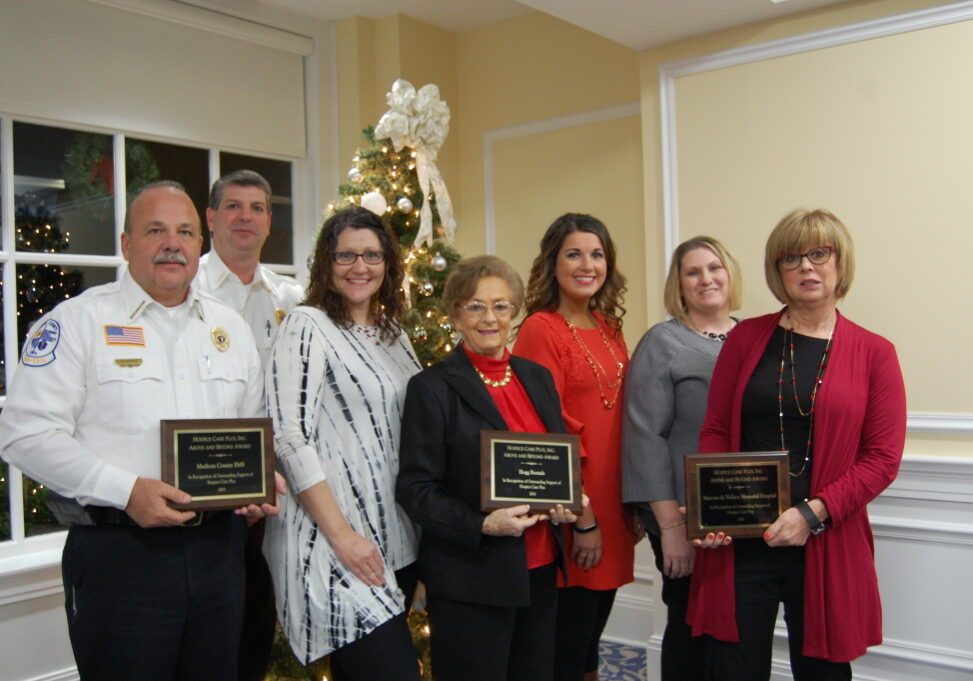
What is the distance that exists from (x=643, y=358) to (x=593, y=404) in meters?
0.19

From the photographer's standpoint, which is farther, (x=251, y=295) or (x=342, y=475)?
(x=251, y=295)

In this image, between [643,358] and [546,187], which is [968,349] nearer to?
[643,358]

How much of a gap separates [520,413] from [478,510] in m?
0.27

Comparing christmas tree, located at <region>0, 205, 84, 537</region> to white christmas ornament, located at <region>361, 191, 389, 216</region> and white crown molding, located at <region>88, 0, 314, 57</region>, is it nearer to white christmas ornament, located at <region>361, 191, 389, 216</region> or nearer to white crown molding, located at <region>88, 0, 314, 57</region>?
white crown molding, located at <region>88, 0, 314, 57</region>

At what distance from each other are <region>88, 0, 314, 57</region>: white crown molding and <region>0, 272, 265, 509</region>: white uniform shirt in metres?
2.22

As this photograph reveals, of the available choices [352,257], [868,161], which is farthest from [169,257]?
[868,161]

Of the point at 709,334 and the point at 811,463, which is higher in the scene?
the point at 709,334

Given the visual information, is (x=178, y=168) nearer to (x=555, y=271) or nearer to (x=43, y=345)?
(x=555, y=271)

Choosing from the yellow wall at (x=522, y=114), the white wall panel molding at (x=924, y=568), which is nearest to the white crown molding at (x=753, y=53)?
the white wall panel molding at (x=924, y=568)

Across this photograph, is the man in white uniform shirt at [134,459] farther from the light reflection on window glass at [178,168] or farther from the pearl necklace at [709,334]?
the light reflection on window glass at [178,168]

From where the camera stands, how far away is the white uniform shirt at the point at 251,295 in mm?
2750

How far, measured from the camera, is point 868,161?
3057mm

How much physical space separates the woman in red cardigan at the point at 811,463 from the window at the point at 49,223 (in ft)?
8.72

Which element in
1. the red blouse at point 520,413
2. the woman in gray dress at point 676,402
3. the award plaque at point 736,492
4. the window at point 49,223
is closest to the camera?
the award plaque at point 736,492
